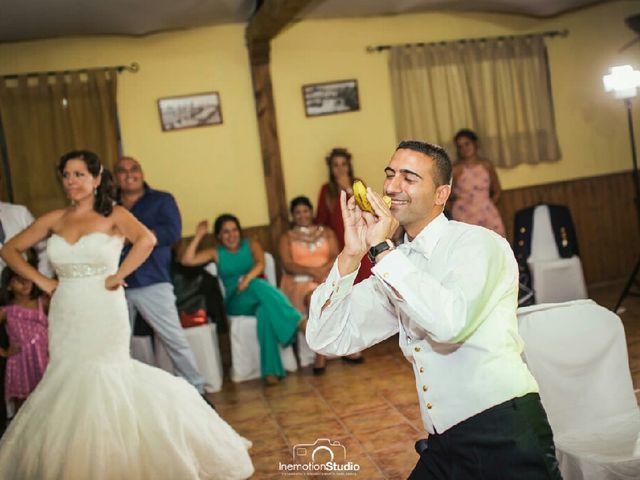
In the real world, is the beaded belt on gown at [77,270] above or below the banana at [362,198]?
below

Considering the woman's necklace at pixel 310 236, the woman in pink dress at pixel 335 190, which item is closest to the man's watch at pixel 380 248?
the woman's necklace at pixel 310 236

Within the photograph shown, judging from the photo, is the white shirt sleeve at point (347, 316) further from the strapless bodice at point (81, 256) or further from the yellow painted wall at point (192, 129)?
the yellow painted wall at point (192, 129)

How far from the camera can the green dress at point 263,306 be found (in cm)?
541

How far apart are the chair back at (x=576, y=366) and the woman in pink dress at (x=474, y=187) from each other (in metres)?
4.06

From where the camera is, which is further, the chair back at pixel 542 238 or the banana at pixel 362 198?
the chair back at pixel 542 238

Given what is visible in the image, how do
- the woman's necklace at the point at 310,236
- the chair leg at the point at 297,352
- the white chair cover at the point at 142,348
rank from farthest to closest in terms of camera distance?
the woman's necklace at the point at 310,236, the chair leg at the point at 297,352, the white chair cover at the point at 142,348

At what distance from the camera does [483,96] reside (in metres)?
7.00

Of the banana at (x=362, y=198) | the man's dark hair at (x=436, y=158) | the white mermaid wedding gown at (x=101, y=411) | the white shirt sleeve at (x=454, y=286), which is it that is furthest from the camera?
the white mermaid wedding gown at (x=101, y=411)

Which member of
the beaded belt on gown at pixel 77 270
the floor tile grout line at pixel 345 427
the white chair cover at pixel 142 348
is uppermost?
the beaded belt on gown at pixel 77 270

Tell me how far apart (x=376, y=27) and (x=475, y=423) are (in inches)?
222

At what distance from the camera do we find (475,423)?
5.75 feet

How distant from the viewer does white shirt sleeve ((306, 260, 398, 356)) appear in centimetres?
194

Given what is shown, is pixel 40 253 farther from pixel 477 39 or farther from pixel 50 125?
pixel 477 39

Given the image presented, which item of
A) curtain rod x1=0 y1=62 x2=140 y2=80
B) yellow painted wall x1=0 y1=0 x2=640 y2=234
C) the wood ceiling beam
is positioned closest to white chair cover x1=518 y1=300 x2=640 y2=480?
the wood ceiling beam
